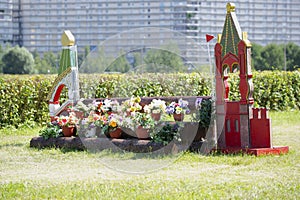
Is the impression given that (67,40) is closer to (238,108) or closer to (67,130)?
(67,130)

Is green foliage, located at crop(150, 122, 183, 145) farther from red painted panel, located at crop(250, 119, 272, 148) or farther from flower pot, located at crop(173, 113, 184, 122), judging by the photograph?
red painted panel, located at crop(250, 119, 272, 148)

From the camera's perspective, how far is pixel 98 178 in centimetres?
654

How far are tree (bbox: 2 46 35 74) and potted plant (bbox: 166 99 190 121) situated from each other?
71.3 meters

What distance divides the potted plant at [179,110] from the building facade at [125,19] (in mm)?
70856

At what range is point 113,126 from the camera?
339 inches

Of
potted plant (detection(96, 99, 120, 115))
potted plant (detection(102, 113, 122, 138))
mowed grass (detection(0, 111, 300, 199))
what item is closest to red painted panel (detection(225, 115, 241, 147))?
mowed grass (detection(0, 111, 300, 199))

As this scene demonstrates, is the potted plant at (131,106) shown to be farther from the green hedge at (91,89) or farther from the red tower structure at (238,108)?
the green hedge at (91,89)

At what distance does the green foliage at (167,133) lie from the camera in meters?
8.12

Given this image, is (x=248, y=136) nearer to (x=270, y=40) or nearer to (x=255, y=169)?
(x=255, y=169)

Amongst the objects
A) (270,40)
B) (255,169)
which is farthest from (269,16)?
(255,169)

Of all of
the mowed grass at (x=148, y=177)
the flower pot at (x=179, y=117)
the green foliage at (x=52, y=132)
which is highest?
the flower pot at (x=179, y=117)

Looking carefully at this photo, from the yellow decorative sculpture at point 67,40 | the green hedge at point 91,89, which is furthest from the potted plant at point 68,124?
the green hedge at point 91,89

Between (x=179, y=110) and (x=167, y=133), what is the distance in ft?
1.42

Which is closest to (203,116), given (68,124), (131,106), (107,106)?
(131,106)
